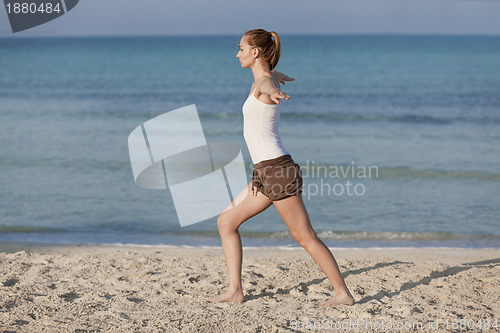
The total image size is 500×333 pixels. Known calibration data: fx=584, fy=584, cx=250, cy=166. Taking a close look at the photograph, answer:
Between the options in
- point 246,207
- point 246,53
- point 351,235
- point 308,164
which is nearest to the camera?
point 246,53

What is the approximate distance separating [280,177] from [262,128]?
337 millimetres

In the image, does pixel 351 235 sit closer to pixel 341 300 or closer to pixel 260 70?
pixel 341 300

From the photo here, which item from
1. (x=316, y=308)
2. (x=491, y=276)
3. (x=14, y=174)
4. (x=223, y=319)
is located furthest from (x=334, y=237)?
(x=14, y=174)

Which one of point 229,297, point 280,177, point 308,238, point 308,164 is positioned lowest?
point 308,164

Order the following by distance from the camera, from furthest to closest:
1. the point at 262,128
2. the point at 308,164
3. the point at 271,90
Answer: the point at 308,164 → the point at 262,128 → the point at 271,90

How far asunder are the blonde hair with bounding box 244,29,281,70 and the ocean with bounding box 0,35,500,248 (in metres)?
3.27

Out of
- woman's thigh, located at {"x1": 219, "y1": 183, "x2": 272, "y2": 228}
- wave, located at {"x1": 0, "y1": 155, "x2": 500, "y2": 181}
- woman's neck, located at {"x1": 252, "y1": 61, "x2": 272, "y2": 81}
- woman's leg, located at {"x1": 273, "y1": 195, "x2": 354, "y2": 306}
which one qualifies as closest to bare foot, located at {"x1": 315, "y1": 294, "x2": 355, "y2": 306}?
woman's leg, located at {"x1": 273, "y1": 195, "x2": 354, "y2": 306}

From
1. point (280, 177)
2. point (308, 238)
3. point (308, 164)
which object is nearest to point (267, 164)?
point (280, 177)

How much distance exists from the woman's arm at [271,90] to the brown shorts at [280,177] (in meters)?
0.42

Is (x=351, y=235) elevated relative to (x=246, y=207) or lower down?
lower down

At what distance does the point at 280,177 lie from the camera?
3.78m

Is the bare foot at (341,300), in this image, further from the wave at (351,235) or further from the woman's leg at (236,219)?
the wave at (351,235)

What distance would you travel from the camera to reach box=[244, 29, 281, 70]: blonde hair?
3842mm

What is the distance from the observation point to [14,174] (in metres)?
10.5
